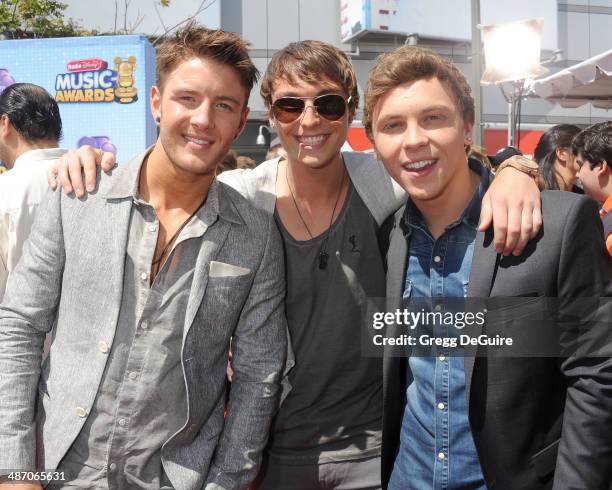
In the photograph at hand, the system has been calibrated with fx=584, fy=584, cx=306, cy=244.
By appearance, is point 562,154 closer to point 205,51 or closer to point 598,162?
point 598,162

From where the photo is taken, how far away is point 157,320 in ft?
6.68

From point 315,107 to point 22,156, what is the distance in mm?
1938

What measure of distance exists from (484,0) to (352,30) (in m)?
4.62

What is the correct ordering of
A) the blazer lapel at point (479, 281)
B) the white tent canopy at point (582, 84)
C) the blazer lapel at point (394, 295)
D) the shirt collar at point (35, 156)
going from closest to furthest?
the blazer lapel at point (479, 281), the blazer lapel at point (394, 295), the shirt collar at point (35, 156), the white tent canopy at point (582, 84)

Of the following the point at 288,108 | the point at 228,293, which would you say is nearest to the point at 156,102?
the point at 288,108

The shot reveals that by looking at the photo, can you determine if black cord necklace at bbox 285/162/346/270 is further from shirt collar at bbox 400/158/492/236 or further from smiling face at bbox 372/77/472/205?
smiling face at bbox 372/77/472/205

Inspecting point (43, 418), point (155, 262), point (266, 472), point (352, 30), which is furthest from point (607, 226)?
point (352, 30)

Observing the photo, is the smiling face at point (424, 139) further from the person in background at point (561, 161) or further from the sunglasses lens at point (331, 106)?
the person in background at point (561, 161)

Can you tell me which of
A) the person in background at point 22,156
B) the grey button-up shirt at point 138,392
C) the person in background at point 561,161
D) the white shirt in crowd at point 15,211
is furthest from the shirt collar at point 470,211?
the person in background at point 561,161

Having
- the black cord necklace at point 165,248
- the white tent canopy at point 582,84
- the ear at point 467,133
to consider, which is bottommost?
the black cord necklace at point 165,248

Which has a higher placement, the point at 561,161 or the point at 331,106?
the point at 331,106

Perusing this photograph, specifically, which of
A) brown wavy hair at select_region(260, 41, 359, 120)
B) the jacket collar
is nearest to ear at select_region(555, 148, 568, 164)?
brown wavy hair at select_region(260, 41, 359, 120)

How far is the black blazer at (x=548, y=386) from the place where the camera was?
68.6 inches

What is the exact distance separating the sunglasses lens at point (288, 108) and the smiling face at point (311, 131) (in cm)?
2
